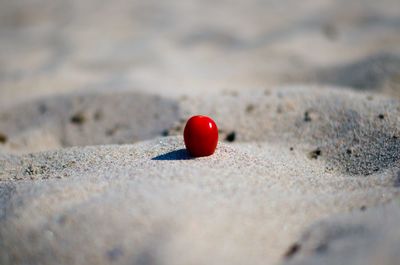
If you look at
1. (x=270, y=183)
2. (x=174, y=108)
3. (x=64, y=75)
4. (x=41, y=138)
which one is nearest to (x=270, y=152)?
(x=270, y=183)

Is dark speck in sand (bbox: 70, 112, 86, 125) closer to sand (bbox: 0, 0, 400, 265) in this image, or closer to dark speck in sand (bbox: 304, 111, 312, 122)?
sand (bbox: 0, 0, 400, 265)

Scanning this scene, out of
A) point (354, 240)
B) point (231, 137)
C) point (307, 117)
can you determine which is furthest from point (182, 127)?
point (354, 240)

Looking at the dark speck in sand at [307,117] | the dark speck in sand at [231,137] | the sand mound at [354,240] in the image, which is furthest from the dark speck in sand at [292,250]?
the dark speck in sand at [307,117]

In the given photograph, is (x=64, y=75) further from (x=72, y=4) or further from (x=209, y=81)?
(x=72, y=4)

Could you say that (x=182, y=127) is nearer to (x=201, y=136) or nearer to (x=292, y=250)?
(x=201, y=136)

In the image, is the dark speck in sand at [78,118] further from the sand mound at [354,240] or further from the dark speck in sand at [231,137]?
the sand mound at [354,240]
